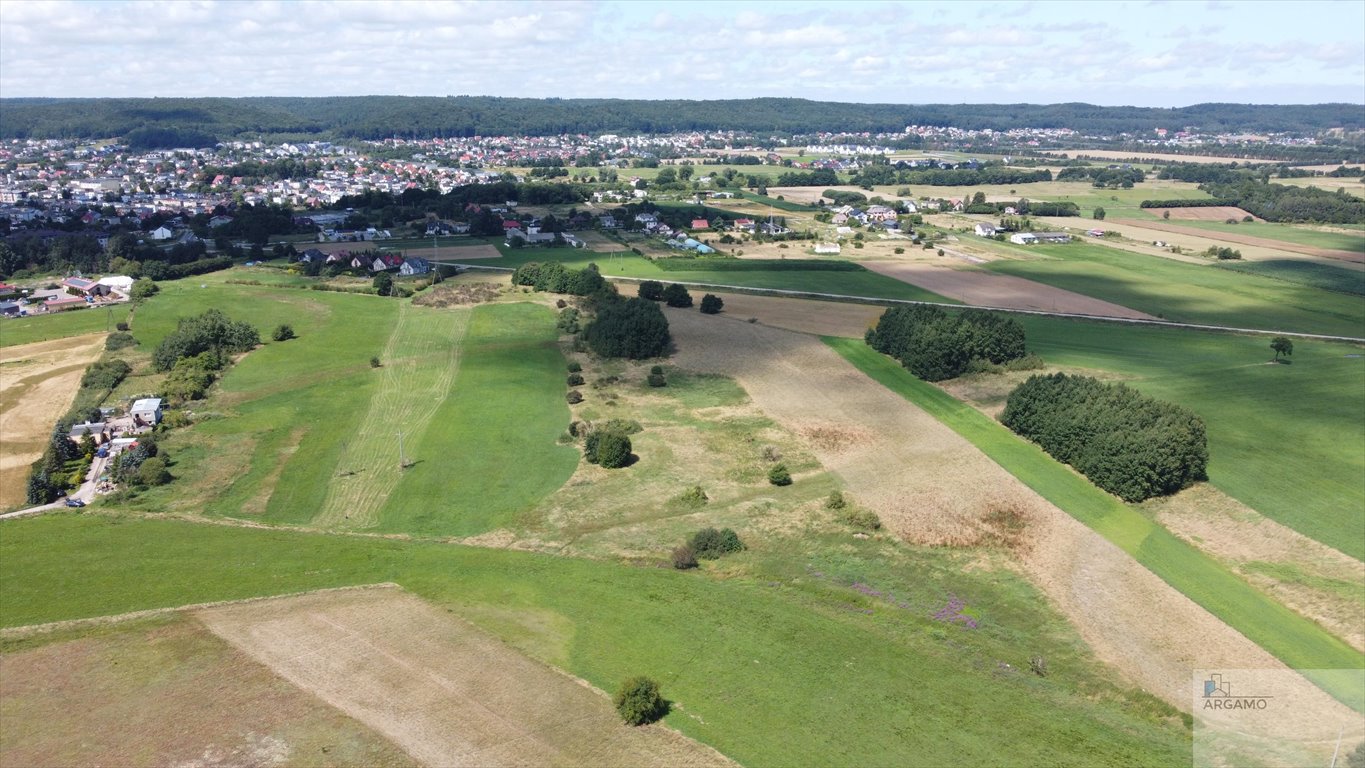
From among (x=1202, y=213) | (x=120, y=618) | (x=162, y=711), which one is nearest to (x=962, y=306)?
(x=120, y=618)

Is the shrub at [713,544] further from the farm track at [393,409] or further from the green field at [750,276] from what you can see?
the green field at [750,276]

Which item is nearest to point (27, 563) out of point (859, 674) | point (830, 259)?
point (859, 674)

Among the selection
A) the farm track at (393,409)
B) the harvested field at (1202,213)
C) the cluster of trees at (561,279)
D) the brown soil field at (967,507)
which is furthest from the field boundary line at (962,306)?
the harvested field at (1202,213)

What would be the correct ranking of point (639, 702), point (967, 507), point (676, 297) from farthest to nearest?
point (676, 297) < point (967, 507) < point (639, 702)

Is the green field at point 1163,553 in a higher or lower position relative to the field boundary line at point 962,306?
lower

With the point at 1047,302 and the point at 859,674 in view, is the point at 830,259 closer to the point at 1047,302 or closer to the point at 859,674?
the point at 1047,302

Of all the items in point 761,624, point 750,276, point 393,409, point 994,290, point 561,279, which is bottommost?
point 761,624

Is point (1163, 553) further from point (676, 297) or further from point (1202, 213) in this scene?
point (1202, 213)
